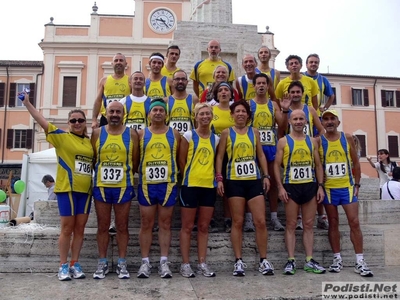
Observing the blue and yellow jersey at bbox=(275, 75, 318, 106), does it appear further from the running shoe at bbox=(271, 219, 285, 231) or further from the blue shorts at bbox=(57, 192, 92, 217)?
the blue shorts at bbox=(57, 192, 92, 217)

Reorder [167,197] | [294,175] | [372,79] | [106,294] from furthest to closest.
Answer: [372,79] < [294,175] < [167,197] < [106,294]

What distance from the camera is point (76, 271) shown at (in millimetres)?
4656

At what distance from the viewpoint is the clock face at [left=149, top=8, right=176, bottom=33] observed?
33.8 metres

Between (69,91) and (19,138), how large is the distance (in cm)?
523

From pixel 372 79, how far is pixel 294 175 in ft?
112

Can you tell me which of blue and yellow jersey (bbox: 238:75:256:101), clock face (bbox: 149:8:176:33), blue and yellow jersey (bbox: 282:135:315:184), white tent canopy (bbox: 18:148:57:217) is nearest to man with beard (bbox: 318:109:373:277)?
blue and yellow jersey (bbox: 282:135:315:184)

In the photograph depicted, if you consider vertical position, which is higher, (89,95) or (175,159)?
(89,95)

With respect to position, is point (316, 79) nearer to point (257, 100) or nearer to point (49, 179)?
point (257, 100)

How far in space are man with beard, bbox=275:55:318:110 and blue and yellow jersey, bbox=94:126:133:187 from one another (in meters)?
2.94

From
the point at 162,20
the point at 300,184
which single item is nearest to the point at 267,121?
the point at 300,184

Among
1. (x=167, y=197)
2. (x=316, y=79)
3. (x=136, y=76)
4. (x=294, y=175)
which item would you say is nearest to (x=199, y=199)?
(x=167, y=197)

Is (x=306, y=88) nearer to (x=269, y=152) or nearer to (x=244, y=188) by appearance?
(x=269, y=152)

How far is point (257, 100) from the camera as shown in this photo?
5.84m

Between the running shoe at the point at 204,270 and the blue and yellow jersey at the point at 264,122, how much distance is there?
6.12 ft
